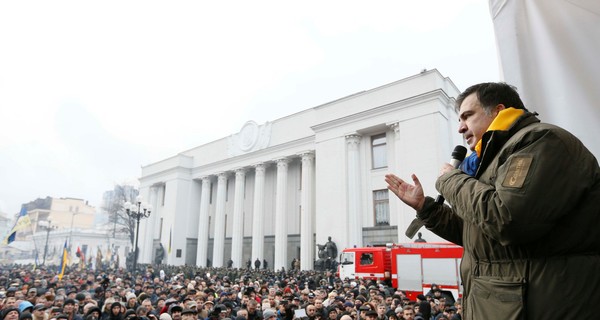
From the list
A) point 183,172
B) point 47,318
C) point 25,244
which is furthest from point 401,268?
point 25,244

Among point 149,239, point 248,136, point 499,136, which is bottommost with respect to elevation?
point 499,136

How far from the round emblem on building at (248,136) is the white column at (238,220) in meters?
2.55

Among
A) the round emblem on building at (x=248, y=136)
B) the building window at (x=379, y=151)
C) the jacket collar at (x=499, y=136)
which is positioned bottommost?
the jacket collar at (x=499, y=136)

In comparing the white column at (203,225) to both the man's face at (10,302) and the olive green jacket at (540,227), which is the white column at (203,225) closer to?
→ the man's face at (10,302)

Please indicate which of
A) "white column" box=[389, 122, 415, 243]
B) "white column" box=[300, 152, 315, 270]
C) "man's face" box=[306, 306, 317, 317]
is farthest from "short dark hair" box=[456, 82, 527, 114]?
→ "white column" box=[300, 152, 315, 270]

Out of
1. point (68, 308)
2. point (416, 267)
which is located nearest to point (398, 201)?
point (416, 267)

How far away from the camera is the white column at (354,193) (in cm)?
2614

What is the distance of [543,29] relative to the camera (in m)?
1.79

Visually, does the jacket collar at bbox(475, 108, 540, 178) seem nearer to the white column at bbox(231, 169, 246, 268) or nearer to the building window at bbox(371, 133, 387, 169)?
the building window at bbox(371, 133, 387, 169)

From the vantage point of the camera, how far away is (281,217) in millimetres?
32031

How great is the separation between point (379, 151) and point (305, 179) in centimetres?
694

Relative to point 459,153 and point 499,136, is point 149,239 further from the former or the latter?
point 499,136

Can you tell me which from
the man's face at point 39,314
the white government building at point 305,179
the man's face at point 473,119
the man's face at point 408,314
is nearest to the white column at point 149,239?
the white government building at point 305,179

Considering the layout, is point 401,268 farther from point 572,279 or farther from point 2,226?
point 2,226
